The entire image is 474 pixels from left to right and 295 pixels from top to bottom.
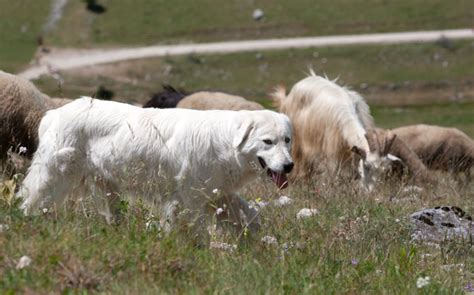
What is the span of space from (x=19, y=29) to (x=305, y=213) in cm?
3969

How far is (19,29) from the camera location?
46.9 m

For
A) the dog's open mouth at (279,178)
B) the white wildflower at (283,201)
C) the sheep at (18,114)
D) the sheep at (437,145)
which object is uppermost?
the dog's open mouth at (279,178)

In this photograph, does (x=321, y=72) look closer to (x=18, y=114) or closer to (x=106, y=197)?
(x=18, y=114)

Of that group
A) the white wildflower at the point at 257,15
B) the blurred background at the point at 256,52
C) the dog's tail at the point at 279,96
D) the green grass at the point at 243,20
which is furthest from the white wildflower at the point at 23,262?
the white wildflower at the point at 257,15

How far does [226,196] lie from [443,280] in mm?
1878

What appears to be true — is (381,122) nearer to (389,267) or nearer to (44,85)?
(44,85)

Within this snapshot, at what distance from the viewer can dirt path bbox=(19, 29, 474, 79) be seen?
141 ft

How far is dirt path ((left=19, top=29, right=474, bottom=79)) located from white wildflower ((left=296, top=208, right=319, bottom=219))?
33.4 m

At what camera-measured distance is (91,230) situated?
6.57 meters

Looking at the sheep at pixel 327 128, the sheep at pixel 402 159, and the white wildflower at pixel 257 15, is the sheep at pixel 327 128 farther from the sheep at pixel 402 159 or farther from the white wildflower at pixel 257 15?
the white wildflower at pixel 257 15

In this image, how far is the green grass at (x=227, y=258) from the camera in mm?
5816

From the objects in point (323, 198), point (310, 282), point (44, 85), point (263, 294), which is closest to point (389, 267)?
point (310, 282)

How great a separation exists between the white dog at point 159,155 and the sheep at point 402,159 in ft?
22.3

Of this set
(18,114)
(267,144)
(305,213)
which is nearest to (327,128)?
(18,114)
